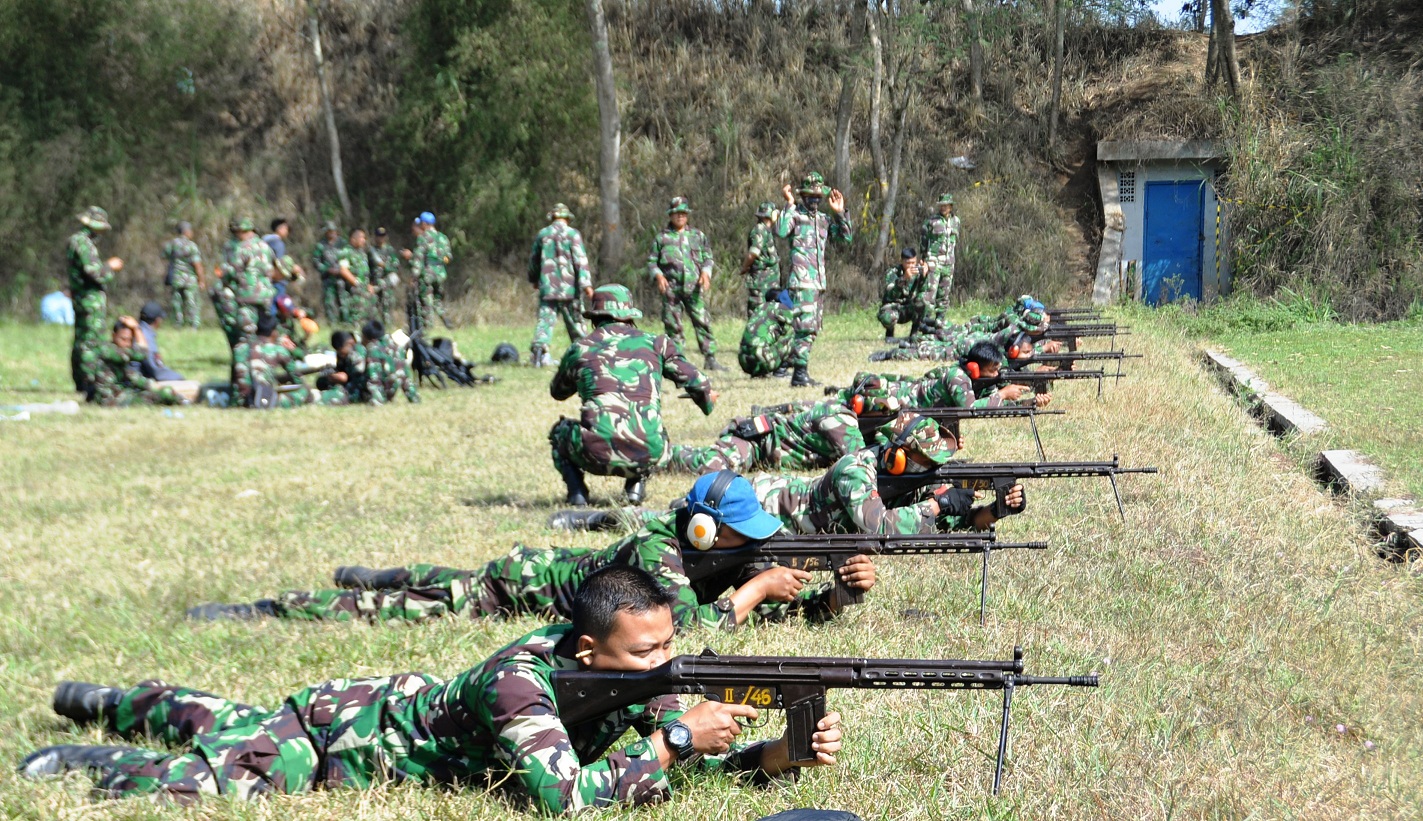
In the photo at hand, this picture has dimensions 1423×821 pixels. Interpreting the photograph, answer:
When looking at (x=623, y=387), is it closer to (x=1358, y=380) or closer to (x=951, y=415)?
(x=951, y=415)

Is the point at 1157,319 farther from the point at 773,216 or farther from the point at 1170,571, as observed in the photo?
the point at 1170,571

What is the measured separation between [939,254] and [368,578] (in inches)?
500

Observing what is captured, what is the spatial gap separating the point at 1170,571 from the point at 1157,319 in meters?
14.9

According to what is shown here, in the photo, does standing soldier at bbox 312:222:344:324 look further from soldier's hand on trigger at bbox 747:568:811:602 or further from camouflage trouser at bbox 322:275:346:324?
soldier's hand on trigger at bbox 747:568:811:602

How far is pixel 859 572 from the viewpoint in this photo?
5.10 m

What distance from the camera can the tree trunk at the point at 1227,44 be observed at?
881 inches

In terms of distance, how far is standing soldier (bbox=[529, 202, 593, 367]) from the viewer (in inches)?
640

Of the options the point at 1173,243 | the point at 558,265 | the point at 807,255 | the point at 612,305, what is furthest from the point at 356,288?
the point at 1173,243

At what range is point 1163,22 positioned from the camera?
2672 cm

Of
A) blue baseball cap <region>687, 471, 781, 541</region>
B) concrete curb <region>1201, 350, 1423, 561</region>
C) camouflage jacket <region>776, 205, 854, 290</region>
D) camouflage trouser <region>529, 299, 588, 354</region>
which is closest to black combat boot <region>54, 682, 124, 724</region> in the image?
blue baseball cap <region>687, 471, 781, 541</region>

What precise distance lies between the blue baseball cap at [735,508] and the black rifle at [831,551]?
4.6 inches

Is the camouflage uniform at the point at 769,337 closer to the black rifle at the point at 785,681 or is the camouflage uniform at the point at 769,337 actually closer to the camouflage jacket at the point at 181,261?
the black rifle at the point at 785,681

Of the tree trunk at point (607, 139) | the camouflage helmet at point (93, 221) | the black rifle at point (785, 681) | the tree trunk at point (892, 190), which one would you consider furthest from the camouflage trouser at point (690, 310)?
the black rifle at point (785, 681)

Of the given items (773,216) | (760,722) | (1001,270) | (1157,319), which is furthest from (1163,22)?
(760,722)
